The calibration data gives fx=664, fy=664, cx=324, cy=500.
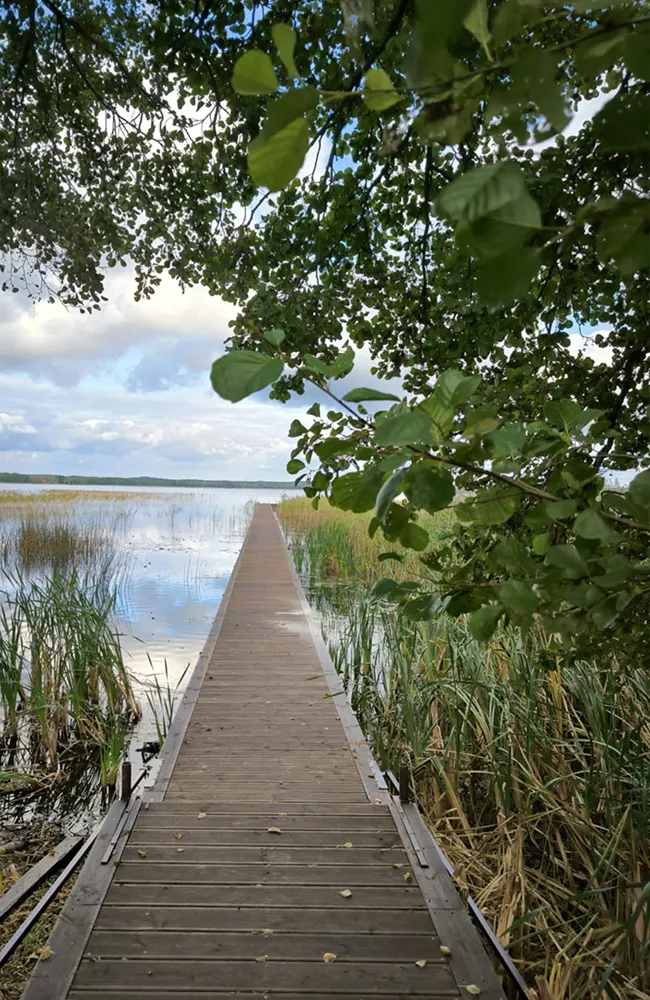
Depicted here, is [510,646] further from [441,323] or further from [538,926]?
[441,323]

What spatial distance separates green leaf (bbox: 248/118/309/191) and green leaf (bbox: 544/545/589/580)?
53 centimetres

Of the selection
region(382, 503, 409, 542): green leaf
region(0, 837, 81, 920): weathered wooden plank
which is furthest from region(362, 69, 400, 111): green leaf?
region(0, 837, 81, 920): weathered wooden plank

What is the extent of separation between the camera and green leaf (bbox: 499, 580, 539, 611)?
2.64 ft

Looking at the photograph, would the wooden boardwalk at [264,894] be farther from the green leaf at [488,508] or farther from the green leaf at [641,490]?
the green leaf at [641,490]

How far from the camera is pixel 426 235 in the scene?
90.0 inches

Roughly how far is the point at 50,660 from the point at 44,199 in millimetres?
3188

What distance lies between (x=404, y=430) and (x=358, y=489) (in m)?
0.22

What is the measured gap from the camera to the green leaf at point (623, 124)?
0.41 meters

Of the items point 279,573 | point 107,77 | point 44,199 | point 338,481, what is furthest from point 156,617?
point 338,481

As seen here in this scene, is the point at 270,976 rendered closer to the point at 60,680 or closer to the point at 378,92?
the point at 378,92

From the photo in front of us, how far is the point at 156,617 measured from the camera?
29.1ft

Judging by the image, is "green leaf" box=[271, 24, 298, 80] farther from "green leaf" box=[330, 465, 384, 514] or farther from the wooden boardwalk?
the wooden boardwalk

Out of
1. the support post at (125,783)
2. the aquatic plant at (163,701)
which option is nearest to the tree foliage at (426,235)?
the support post at (125,783)

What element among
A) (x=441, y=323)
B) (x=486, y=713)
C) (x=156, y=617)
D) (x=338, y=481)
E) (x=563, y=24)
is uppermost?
(x=563, y=24)
